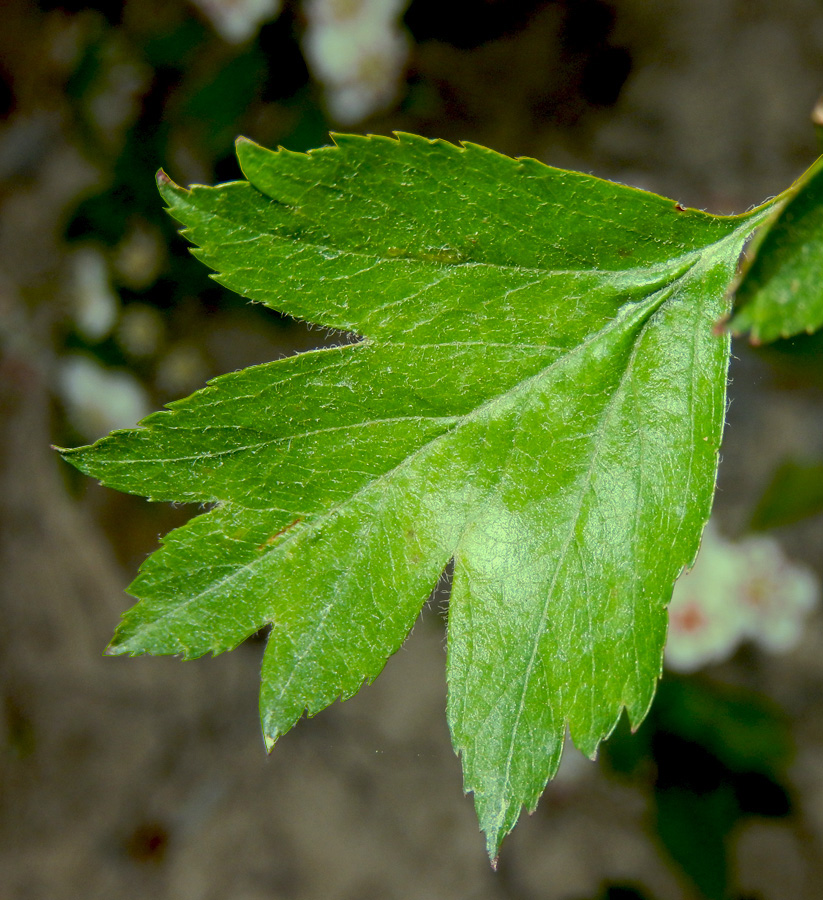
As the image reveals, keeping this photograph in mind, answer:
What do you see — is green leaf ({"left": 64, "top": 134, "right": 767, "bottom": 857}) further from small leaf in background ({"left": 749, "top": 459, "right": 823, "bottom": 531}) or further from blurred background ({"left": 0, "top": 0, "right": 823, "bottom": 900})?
small leaf in background ({"left": 749, "top": 459, "right": 823, "bottom": 531})

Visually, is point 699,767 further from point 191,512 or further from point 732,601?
point 191,512

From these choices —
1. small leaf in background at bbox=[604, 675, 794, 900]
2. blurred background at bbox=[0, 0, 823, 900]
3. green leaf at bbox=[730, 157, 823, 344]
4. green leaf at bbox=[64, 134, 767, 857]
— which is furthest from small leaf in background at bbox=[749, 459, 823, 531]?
green leaf at bbox=[730, 157, 823, 344]

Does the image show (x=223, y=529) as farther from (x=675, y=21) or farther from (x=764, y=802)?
(x=675, y=21)

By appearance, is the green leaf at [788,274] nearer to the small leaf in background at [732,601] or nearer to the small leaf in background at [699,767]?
the small leaf in background at [732,601]

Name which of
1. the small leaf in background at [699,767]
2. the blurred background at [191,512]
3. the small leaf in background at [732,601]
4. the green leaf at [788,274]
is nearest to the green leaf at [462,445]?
the green leaf at [788,274]

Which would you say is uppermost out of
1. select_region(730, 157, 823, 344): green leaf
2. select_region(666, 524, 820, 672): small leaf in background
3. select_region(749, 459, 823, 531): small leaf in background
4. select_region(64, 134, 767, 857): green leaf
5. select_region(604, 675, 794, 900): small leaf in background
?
select_region(730, 157, 823, 344): green leaf

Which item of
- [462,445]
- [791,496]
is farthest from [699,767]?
[462,445]
